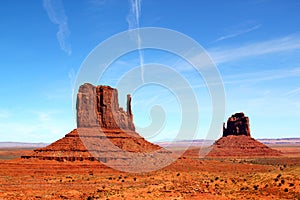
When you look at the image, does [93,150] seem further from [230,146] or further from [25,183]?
[230,146]

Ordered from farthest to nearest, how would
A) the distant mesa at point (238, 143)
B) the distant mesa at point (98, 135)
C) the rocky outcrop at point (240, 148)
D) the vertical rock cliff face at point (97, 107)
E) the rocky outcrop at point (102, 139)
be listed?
the distant mesa at point (238, 143), the rocky outcrop at point (240, 148), the vertical rock cliff face at point (97, 107), the distant mesa at point (98, 135), the rocky outcrop at point (102, 139)

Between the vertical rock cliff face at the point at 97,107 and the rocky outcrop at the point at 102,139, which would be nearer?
the rocky outcrop at the point at 102,139

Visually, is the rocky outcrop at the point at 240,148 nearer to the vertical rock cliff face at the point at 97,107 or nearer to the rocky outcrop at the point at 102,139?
the rocky outcrop at the point at 102,139

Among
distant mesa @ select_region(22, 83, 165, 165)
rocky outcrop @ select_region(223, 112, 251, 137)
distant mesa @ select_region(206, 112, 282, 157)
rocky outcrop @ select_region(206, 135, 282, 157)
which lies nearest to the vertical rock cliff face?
distant mesa @ select_region(22, 83, 165, 165)

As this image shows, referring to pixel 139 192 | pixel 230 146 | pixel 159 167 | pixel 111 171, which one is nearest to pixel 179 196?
pixel 139 192

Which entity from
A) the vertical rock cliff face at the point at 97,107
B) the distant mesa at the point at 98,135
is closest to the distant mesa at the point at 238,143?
the distant mesa at the point at 98,135

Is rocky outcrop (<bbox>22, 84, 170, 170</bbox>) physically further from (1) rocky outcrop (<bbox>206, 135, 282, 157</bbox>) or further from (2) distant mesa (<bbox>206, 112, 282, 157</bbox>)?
(2) distant mesa (<bbox>206, 112, 282, 157</bbox>)

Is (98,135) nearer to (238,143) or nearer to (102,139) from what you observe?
(102,139)
